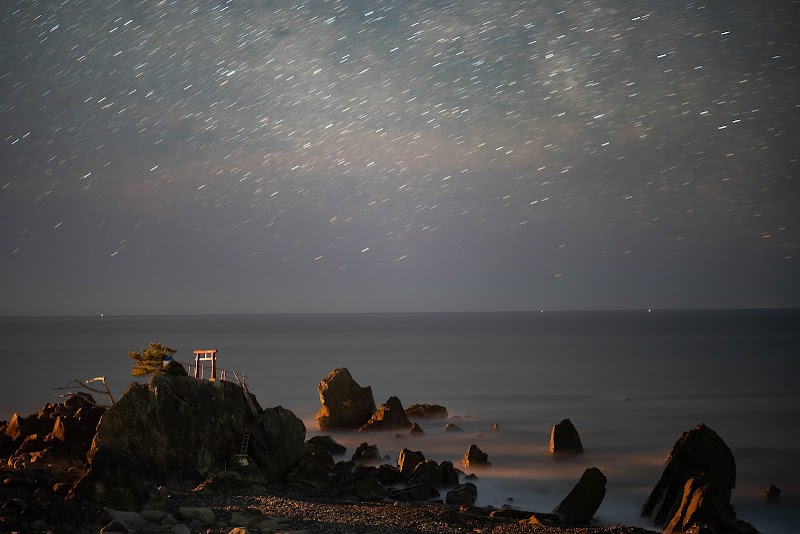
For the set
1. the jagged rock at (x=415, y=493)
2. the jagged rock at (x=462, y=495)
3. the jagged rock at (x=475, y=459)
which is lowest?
the jagged rock at (x=475, y=459)

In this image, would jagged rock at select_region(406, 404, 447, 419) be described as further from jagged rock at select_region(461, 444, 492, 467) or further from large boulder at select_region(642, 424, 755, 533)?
large boulder at select_region(642, 424, 755, 533)

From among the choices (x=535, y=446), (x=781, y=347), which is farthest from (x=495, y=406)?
(x=781, y=347)

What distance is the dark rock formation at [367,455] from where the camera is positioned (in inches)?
1633

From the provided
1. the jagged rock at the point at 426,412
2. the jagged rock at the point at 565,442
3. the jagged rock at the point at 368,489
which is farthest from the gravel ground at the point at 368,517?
the jagged rock at the point at 426,412

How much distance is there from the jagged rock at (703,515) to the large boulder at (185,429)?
16.3 m

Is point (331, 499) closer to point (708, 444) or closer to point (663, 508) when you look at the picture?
point (663, 508)

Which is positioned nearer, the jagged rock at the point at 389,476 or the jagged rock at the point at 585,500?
the jagged rock at the point at 585,500

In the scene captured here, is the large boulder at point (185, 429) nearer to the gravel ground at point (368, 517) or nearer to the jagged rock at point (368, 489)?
the jagged rock at point (368, 489)

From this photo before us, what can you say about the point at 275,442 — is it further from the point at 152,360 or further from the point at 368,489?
the point at 152,360

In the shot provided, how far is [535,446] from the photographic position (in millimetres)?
50031


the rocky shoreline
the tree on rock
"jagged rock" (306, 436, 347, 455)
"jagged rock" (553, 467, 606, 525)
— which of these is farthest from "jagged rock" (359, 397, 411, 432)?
"jagged rock" (553, 467, 606, 525)

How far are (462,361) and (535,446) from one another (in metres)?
77.1

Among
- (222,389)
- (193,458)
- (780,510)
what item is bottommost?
(780,510)

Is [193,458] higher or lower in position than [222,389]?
lower
